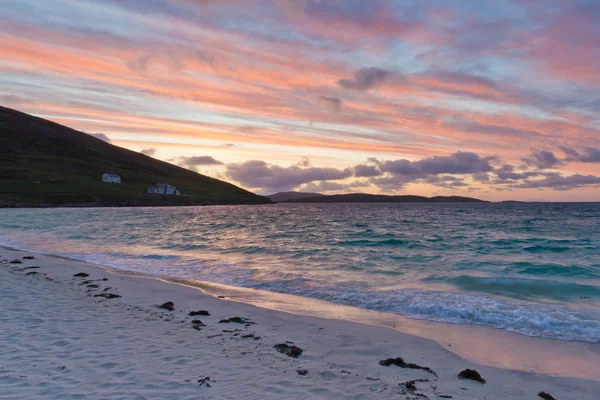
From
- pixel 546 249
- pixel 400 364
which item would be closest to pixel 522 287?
pixel 400 364

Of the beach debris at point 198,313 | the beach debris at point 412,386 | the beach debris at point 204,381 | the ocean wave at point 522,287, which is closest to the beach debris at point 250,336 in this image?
the beach debris at point 198,313

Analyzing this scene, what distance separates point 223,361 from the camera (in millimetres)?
7797

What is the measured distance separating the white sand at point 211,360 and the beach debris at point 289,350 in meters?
0.17

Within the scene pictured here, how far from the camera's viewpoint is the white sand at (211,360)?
6418mm

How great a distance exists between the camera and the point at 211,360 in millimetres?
7816

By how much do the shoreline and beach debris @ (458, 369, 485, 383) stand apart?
3.72 feet

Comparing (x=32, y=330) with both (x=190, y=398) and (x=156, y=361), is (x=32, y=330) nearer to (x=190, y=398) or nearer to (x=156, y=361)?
(x=156, y=361)

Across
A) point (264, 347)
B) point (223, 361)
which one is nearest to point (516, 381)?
point (264, 347)

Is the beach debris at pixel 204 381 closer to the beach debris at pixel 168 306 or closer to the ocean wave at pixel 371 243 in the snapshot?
the beach debris at pixel 168 306

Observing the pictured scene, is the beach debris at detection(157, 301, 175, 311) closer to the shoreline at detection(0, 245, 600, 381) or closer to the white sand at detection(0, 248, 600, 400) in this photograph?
the white sand at detection(0, 248, 600, 400)

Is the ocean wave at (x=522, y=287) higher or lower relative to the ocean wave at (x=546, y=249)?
lower

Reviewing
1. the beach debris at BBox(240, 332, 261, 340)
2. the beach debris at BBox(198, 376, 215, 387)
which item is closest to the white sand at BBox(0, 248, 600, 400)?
the beach debris at BBox(198, 376, 215, 387)

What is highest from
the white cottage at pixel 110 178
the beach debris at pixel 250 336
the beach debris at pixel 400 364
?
the white cottage at pixel 110 178

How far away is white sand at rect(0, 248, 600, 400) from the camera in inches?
253
